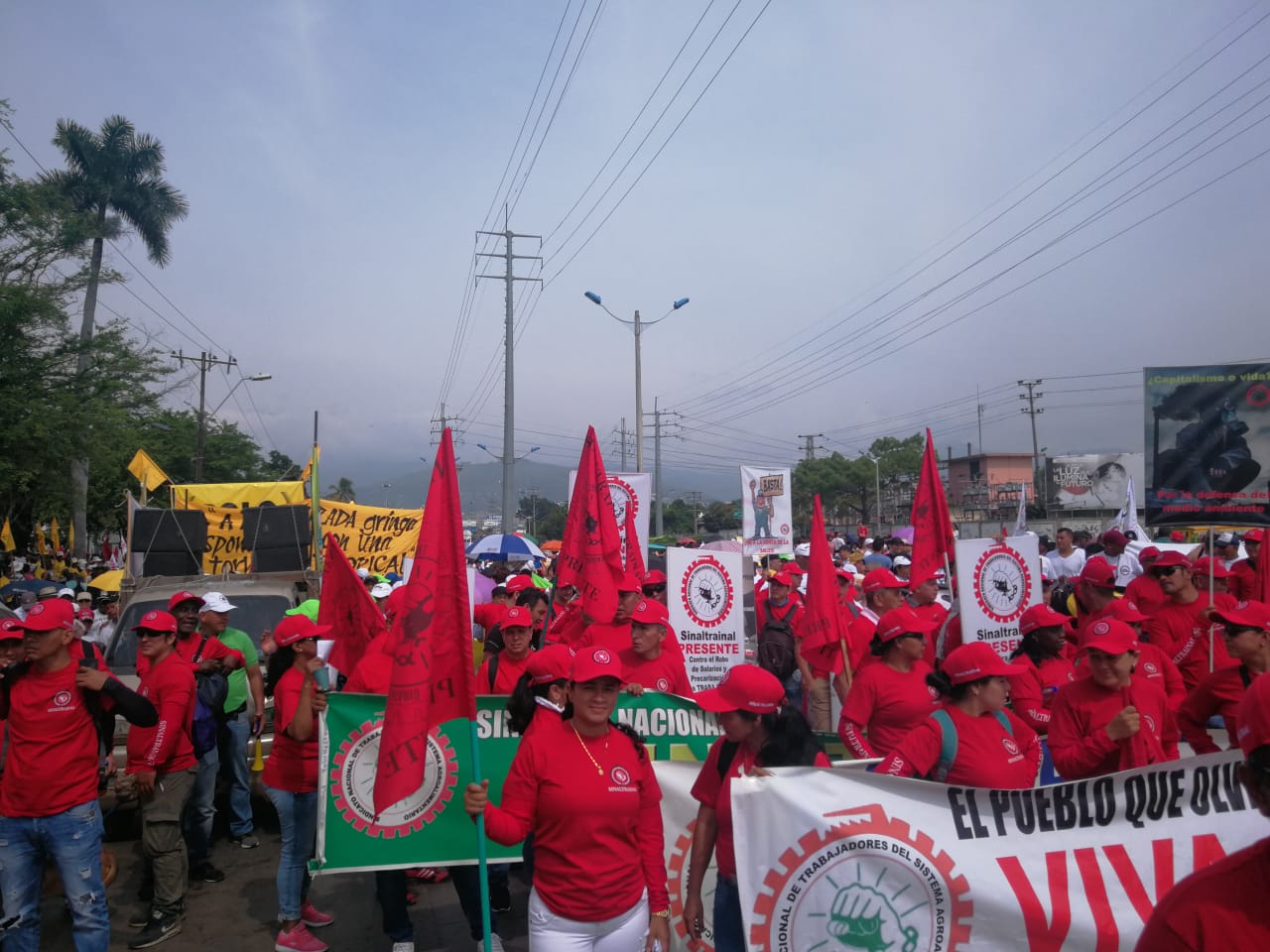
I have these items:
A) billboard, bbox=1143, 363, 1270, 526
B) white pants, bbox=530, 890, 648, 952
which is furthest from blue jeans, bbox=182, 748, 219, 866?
billboard, bbox=1143, 363, 1270, 526

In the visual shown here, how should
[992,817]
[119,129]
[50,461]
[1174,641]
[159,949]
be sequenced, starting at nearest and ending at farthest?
[992,817]
[159,949]
[1174,641]
[50,461]
[119,129]

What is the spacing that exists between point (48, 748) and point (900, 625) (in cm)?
445

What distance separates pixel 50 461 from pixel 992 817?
21.2 m

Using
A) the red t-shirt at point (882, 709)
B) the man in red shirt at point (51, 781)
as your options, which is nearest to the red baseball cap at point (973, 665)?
the red t-shirt at point (882, 709)

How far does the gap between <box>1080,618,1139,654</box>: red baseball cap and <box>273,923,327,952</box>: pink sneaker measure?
4.50 m

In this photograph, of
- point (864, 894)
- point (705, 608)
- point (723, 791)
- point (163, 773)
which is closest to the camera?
point (864, 894)

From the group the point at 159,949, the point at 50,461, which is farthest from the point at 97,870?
the point at 50,461

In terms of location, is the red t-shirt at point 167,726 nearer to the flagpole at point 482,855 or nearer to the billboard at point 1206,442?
the flagpole at point 482,855

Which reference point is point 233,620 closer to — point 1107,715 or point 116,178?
point 1107,715

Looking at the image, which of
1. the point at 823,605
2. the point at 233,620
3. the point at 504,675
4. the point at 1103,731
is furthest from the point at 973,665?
the point at 233,620

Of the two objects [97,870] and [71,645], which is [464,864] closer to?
[97,870]

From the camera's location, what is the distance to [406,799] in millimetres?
4945

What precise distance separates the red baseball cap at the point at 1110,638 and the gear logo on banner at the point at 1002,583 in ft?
12.9

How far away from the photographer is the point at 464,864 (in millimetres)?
4980
